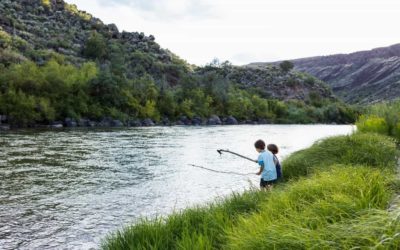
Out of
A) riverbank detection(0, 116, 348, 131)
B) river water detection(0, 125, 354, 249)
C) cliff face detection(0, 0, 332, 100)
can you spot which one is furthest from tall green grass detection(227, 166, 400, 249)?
cliff face detection(0, 0, 332, 100)

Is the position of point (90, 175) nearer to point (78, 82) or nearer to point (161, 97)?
point (78, 82)

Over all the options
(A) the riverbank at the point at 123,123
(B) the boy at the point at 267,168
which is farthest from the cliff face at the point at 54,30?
(B) the boy at the point at 267,168

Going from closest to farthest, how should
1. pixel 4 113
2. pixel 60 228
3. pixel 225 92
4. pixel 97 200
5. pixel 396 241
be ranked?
pixel 396 241 < pixel 60 228 < pixel 97 200 < pixel 4 113 < pixel 225 92

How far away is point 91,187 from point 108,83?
180ft

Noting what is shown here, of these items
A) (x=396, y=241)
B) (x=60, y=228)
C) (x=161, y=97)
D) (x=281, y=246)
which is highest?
(x=161, y=97)

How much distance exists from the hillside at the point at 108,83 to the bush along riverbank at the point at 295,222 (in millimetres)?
46214

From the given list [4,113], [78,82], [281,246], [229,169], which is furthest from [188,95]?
[281,246]

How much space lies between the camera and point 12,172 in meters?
17.6

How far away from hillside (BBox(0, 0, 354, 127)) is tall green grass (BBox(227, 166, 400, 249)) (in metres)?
48.0

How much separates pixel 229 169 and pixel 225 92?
80.3m

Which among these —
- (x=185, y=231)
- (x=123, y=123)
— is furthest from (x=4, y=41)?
(x=185, y=231)

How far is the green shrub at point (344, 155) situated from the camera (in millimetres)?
12492

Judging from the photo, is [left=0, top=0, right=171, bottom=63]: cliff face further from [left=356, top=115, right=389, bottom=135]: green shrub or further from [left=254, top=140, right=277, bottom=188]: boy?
[left=254, top=140, right=277, bottom=188]: boy

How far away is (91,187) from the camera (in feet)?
51.5
